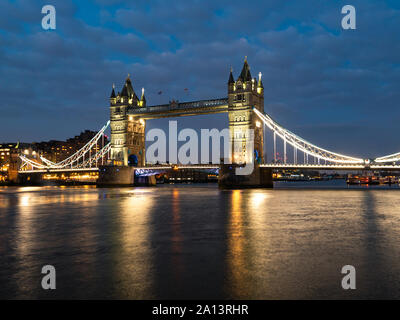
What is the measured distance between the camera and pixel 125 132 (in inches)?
2753

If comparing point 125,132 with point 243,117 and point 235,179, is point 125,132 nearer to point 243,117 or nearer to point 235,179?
point 243,117

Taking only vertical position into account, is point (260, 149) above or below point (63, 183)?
above

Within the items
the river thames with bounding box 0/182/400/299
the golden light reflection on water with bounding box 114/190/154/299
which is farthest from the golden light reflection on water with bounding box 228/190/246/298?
the golden light reflection on water with bounding box 114/190/154/299

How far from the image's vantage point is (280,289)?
6.05 meters

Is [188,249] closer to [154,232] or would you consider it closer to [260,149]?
[154,232]

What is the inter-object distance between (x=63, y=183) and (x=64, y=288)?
110 metres

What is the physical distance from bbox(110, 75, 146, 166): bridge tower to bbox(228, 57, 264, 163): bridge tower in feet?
72.4

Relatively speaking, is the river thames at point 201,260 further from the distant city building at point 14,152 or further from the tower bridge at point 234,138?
the distant city building at point 14,152

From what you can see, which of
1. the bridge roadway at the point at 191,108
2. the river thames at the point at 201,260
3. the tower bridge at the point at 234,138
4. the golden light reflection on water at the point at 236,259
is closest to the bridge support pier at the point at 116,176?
the tower bridge at the point at 234,138

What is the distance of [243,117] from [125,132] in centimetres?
2540

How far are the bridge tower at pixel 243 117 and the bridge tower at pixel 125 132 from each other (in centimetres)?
2206

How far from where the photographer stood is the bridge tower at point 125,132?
7019 cm

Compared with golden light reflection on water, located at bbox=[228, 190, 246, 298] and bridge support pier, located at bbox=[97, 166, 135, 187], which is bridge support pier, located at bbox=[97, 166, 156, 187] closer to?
bridge support pier, located at bbox=[97, 166, 135, 187]
